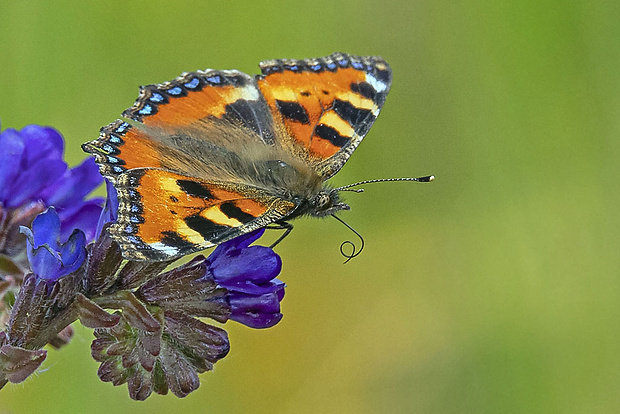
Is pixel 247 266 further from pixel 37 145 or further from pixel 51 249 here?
pixel 37 145

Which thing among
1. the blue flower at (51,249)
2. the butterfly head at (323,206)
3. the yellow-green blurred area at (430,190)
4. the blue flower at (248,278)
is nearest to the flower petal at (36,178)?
the blue flower at (51,249)

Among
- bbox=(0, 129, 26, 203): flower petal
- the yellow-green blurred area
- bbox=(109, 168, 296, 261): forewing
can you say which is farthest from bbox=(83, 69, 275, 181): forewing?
the yellow-green blurred area

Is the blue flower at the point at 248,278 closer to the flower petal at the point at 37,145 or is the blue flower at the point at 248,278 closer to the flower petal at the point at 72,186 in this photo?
the flower petal at the point at 72,186

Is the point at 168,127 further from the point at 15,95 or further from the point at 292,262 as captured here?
the point at 292,262

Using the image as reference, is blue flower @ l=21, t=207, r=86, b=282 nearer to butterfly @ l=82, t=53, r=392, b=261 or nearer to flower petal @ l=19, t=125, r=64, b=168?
butterfly @ l=82, t=53, r=392, b=261

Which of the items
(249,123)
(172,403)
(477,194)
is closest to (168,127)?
(249,123)

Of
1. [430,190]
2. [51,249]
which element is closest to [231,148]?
Result: [51,249]
